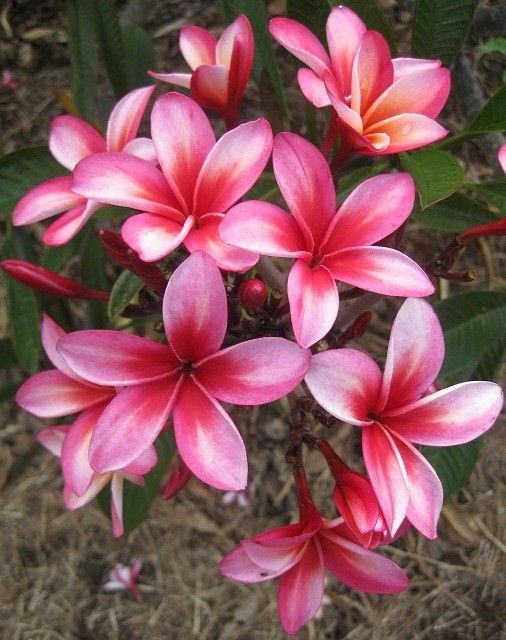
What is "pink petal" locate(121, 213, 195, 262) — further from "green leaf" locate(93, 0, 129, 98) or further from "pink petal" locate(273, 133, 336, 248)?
"green leaf" locate(93, 0, 129, 98)

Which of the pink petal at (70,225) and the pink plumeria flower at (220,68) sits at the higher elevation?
the pink plumeria flower at (220,68)

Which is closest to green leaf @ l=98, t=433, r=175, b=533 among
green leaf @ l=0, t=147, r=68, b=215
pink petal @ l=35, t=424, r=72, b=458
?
pink petal @ l=35, t=424, r=72, b=458

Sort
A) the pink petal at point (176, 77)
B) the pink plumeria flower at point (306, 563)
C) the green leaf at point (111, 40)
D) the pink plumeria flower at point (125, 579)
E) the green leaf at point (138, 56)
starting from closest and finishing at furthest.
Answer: the pink plumeria flower at point (306, 563) < the pink petal at point (176, 77) < the green leaf at point (111, 40) < the green leaf at point (138, 56) < the pink plumeria flower at point (125, 579)

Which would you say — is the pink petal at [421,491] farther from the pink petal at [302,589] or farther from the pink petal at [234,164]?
the pink petal at [234,164]

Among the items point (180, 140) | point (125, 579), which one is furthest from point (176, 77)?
point (125, 579)

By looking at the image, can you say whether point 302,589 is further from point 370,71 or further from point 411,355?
point 370,71

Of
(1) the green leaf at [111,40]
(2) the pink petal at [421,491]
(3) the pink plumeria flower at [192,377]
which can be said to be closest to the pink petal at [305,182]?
(3) the pink plumeria flower at [192,377]
